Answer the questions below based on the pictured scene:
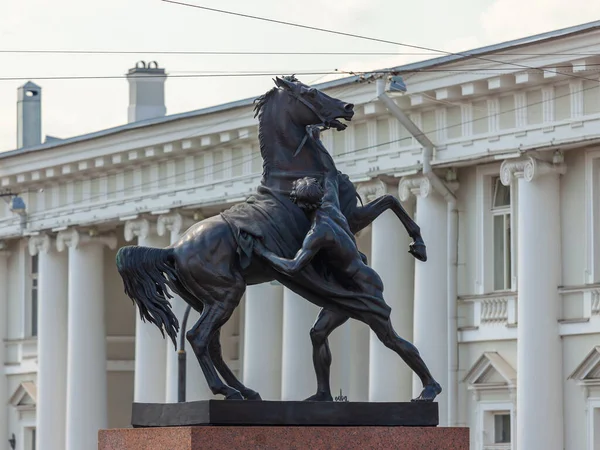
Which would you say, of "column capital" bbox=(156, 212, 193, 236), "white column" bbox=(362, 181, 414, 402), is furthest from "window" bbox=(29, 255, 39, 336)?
"white column" bbox=(362, 181, 414, 402)

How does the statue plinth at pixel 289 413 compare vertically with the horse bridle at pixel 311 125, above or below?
below

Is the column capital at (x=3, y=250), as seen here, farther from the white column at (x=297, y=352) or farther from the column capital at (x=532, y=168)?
the column capital at (x=532, y=168)

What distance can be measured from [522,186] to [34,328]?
18183 millimetres

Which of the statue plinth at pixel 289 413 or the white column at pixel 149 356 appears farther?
the white column at pixel 149 356

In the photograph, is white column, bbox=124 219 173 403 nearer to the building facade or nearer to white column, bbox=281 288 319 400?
the building facade

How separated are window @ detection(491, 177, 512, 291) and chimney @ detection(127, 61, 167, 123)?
13.6 metres

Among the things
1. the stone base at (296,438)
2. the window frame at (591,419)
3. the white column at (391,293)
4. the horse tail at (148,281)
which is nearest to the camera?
the stone base at (296,438)

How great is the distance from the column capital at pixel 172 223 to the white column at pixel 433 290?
305 inches

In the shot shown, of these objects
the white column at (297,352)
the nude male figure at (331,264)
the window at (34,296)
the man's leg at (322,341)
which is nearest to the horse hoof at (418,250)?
the nude male figure at (331,264)

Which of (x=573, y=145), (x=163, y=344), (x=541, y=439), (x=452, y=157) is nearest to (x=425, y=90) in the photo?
(x=452, y=157)

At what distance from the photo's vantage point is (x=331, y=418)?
14.9 meters

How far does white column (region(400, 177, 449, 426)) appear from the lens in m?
36.0

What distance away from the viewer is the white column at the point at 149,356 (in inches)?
1726

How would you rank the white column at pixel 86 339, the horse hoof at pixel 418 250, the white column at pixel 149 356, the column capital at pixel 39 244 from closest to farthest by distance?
the horse hoof at pixel 418 250
the white column at pixel 149 356
the white column at pixel 86 339
the column capital at pixel 39 244
